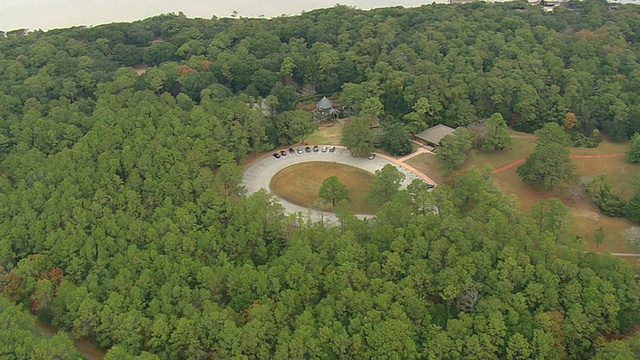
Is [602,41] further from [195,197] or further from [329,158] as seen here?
[195,197]

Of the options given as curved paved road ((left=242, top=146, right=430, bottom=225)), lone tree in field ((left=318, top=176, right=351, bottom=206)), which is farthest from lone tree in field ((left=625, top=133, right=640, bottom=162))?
lone tree in field ((left=318, top=176, right=351, bottom=206))

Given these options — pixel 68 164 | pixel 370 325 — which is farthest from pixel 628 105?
pixel 68 164

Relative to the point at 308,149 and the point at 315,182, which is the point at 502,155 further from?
the point at 308,149

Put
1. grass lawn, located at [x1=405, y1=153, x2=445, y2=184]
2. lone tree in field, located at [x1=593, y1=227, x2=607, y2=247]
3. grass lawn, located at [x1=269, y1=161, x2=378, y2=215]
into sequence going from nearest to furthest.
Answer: lone tree in field, located at [x1=593, y1=227, x2=607, y2=247]
grass lawn, located at [x1=269, y1=161, x2=378, y2=215]
grass lawn, located at [x1=405, y1=153, x2=445, y2=184]

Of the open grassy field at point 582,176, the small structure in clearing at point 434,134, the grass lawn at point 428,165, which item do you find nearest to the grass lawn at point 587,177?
the open grassy field at point 582,176

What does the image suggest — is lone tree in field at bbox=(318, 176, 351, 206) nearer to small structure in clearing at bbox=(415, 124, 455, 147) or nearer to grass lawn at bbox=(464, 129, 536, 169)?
grass lawn at bbox=(464, 129, 536, 169)

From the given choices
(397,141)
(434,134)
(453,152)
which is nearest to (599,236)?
(453,152)
